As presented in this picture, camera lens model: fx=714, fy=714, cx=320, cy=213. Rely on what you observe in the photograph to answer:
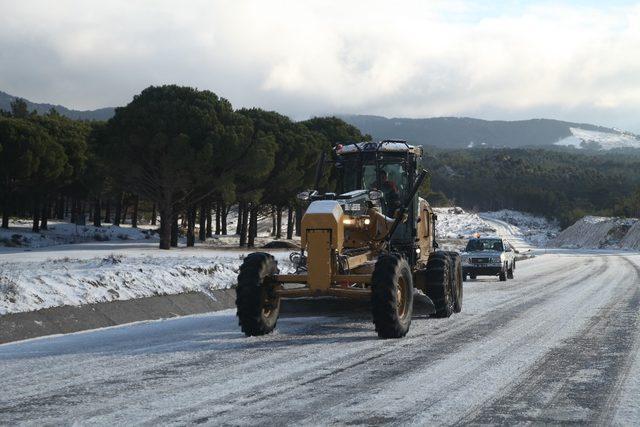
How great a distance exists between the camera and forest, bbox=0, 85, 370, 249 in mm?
43469

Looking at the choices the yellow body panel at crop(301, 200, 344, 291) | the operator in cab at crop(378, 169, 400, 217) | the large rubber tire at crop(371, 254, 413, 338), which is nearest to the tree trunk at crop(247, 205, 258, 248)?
the operator in cab at crop(378, 169, 400, 217)

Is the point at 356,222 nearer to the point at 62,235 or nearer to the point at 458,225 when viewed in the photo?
the point at 62,235

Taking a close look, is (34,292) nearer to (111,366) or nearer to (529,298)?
(111,366)

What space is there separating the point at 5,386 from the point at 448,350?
17.3 feet

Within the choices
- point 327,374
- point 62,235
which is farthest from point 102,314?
point 62,235

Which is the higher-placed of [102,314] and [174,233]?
[174,233]

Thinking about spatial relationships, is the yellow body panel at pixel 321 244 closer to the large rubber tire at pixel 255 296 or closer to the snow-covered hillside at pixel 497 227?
the large rubber tire at pixel 255 296

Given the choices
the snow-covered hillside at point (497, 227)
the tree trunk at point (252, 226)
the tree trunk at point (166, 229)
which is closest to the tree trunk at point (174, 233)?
the tree trunk at point (166, 229)

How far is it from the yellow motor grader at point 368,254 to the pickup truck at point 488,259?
566 inches

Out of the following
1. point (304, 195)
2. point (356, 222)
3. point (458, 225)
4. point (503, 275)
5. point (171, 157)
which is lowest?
point (503, 275)

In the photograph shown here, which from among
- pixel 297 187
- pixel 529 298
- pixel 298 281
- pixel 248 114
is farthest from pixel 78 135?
pixel 298 281

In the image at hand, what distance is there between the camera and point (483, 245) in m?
31.5

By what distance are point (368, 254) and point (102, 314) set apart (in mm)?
4524

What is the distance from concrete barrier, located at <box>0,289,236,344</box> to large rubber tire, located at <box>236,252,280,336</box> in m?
2.73
